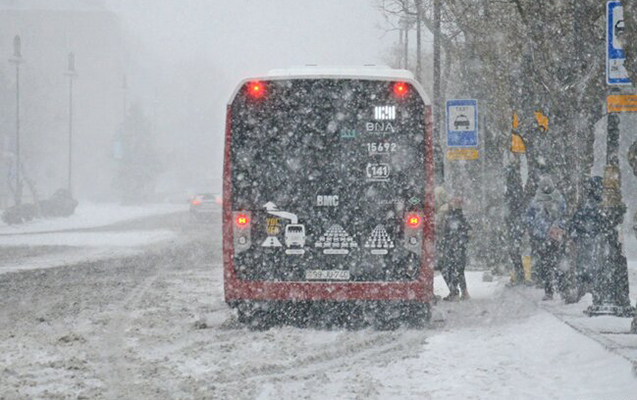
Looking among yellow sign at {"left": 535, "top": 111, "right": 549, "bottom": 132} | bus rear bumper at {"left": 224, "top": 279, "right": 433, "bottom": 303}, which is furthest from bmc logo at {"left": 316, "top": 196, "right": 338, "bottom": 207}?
yellow sign at {"left": 535, "top": 111, "right": 549, "bottom": 132}

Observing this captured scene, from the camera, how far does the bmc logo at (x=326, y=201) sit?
13281 millimetres

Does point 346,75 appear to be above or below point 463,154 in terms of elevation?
above

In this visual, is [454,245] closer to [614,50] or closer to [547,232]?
[547,232]

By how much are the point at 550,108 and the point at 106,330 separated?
25.5 feet

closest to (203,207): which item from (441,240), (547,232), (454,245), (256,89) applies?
(441,240)

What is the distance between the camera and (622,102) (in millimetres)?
12867

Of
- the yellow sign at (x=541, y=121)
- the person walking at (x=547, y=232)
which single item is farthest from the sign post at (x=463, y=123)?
the person walking at (x=547, y=232)

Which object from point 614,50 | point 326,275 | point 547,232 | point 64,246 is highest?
point 614,50

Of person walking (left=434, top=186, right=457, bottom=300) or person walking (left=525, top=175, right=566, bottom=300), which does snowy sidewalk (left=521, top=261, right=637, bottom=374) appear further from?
person walking (left=434, top=186, right=457, bottom=300)

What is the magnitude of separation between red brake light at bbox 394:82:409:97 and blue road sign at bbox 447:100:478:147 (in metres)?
8.57

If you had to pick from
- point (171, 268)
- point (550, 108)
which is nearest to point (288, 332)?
point (550, 108)

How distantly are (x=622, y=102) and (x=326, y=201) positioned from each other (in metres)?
3.61

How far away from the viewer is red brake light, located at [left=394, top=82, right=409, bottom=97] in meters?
13.4

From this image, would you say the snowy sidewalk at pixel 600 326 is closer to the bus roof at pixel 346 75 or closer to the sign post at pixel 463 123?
the bus roof at pixel 346 75
